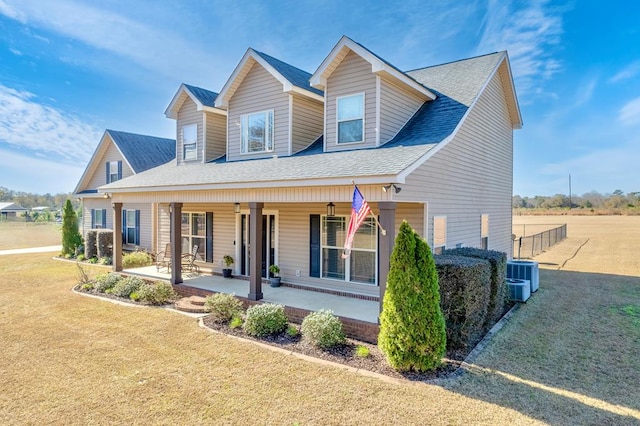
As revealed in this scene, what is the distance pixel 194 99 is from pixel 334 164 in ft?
23.5

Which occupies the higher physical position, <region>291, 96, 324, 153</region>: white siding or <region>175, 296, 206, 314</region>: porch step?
<region>291, 96, 324, 153</region>: white siding

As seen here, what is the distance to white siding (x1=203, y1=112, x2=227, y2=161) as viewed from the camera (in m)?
12.7

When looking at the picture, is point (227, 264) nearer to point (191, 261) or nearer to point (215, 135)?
point (191, 261)

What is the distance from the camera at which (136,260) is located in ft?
48.3

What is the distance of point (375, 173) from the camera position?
→ 6340 mm

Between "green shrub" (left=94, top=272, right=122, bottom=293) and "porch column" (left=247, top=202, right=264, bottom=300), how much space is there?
513 centimetres

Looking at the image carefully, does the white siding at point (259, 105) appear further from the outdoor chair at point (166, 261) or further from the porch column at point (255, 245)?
the outdoor chair at point (166, 261)

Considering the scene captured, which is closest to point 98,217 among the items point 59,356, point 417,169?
point 59,356

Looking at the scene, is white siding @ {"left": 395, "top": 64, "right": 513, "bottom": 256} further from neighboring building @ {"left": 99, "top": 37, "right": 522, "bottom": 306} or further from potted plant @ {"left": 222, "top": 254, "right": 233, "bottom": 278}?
potted plant @ {"left": 222, "top": 254, "right": 233, "bottom": 278}

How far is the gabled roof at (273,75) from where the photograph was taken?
404 inches

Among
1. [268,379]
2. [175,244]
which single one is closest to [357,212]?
[268,379]

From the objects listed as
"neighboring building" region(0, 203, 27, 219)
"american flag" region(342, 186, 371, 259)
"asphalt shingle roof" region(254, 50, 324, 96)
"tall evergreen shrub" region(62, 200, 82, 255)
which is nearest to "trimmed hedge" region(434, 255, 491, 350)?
"american flag" region(342, 186, 371, 259)

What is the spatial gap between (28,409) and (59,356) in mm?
1844

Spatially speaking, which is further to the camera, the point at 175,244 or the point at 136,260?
the point at 136,260
